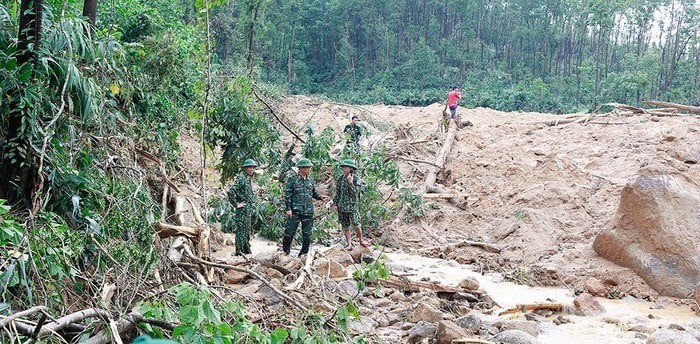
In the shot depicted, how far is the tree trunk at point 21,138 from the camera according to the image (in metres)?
4.34

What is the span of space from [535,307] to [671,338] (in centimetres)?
173

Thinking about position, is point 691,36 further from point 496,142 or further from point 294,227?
point 294,227

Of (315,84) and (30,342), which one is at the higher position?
(30,342)

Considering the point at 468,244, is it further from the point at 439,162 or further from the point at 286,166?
the point at 439,162

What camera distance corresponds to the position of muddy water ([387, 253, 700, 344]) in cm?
600

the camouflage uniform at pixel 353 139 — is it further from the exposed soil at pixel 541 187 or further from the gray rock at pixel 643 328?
the gray rock at pixel 643 328

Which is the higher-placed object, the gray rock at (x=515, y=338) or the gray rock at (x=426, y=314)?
the gray rock at (x=515, y=338)

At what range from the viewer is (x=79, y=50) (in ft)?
15.2

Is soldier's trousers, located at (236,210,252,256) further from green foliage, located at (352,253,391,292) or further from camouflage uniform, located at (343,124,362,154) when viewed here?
camouflage uniform, located at (343,124,362,154)

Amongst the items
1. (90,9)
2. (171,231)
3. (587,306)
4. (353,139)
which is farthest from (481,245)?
(90,9)

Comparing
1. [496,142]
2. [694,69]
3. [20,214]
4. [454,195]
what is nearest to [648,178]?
[454,195]

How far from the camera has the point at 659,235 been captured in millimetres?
8219

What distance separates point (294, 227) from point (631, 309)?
14.0 feet

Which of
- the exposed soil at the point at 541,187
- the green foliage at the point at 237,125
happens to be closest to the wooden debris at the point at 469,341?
the exposed soil at the point at 541,187
